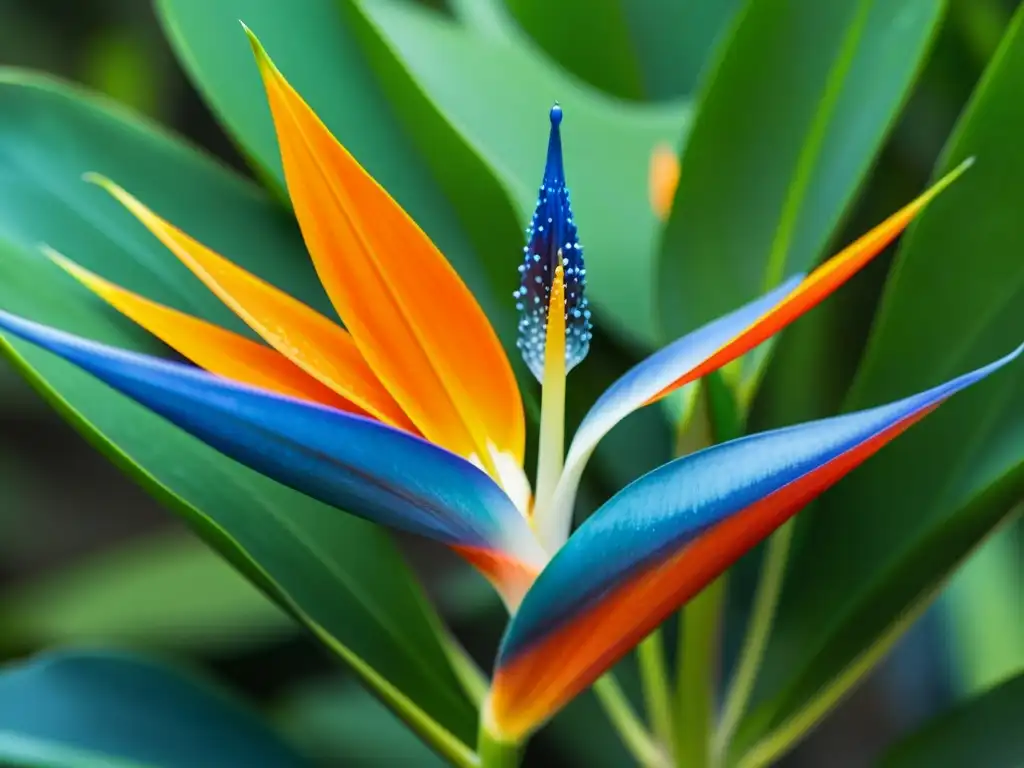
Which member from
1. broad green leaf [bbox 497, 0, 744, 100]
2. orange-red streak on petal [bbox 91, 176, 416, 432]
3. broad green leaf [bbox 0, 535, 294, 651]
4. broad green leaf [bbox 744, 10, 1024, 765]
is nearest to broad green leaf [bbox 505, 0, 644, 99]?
broad green leaf [bbox 497, 0, 744, 100]

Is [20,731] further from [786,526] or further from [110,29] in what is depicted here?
[110,29]

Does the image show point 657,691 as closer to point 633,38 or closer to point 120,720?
point 120,720

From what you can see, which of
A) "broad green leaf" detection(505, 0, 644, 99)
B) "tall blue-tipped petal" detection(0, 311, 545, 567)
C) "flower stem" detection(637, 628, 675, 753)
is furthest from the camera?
"broad green leaf" detection(505, 0, 644, 99)

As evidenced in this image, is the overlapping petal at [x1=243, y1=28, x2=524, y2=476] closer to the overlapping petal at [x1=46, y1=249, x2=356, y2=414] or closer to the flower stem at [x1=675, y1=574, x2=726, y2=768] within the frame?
the overlapping petal at [x1=46, y1=249, x2=356, y2=414]

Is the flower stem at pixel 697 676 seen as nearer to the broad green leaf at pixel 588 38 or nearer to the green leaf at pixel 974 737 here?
the green leaf at pixel 974 737

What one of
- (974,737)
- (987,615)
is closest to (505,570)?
(974,737)

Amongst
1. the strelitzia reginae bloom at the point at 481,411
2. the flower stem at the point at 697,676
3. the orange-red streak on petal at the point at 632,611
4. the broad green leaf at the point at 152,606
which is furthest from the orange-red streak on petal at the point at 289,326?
the broad green leaf at the point at 152,606
